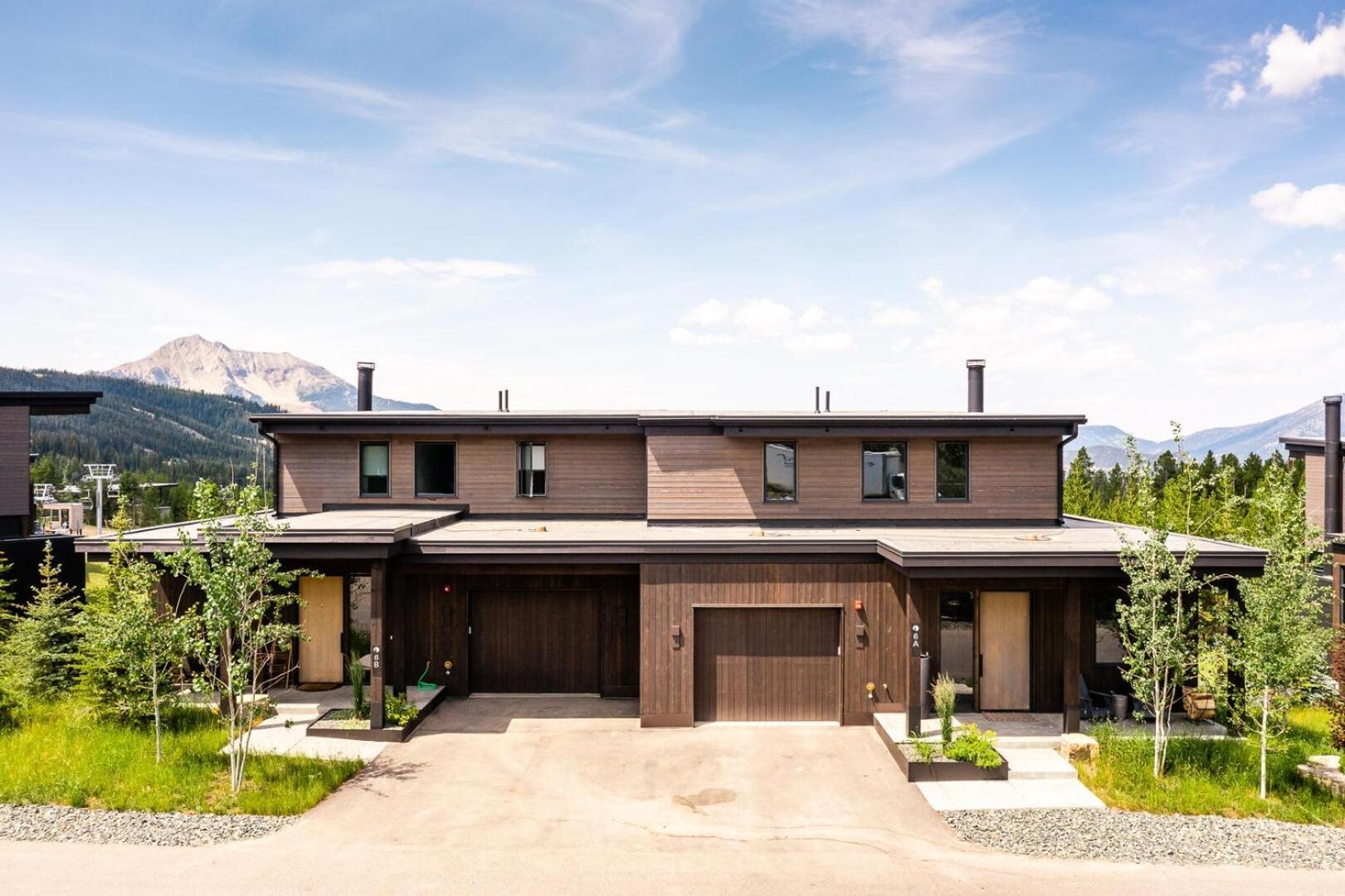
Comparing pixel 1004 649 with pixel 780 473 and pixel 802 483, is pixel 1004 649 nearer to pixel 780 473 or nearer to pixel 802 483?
pixel 802 483

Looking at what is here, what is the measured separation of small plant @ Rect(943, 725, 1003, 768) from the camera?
460 inches

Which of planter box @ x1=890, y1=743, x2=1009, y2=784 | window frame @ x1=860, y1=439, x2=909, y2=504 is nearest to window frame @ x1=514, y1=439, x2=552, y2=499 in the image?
window frame @ x1=860, y1=439, x2=909, y2=504

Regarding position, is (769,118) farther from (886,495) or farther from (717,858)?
(717,858)

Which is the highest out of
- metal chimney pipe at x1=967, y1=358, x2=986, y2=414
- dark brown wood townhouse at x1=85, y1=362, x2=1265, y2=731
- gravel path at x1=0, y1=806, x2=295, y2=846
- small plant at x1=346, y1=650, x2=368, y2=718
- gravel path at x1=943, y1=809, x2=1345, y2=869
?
metal chimney pipe at x1=967, y1=358, x2=986, y2=414

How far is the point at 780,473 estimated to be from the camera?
55.8 ft

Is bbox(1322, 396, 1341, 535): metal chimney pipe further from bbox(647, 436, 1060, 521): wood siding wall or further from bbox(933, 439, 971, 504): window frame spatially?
bbox(933, 439, 971, 504): window frame

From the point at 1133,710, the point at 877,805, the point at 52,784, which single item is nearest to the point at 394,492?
the point at 52,784

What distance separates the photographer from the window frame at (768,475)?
1691cm

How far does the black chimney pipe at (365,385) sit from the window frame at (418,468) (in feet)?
11.0

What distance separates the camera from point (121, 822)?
10.0 m

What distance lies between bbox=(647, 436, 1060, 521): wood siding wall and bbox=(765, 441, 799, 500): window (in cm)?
14

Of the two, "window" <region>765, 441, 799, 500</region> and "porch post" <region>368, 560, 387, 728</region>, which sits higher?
"window" <region>765, 441, 799, 500</region>

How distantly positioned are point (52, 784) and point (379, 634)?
4698mm

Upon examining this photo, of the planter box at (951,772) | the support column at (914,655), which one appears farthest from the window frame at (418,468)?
the planter box at (951,772)
